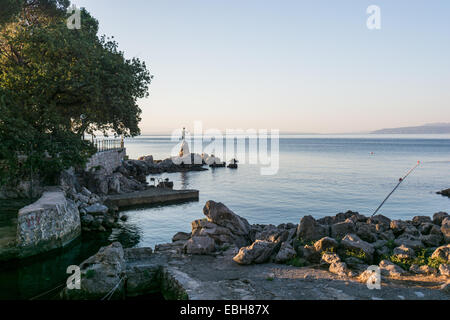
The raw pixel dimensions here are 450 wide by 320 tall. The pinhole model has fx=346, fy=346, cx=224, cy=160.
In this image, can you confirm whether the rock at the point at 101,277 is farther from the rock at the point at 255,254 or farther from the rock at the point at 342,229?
the rock at the point at 342,229

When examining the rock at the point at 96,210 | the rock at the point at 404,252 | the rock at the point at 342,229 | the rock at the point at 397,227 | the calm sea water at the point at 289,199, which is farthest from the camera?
the calm sea water at the point at 289,199

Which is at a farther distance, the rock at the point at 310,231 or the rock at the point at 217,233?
the rock at the point at 217,233

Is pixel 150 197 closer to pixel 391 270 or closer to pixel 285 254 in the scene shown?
pixel 285 254

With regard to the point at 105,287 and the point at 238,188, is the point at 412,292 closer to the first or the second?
the point at 105,287

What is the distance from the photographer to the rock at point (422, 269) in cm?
1181

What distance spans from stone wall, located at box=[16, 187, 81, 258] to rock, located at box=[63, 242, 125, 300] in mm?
6202

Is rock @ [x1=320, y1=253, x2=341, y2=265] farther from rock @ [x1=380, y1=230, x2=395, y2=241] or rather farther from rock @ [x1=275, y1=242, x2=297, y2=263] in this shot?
rock @ [x1=380, y1=230, x2=395, y2=241]

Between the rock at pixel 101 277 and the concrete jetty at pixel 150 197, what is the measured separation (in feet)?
60.0

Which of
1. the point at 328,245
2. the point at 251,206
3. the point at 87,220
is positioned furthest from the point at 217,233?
the point at 251,206

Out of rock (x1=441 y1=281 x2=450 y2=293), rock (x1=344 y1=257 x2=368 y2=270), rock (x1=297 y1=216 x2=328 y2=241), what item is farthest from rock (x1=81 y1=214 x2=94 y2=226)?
rock (x1=441 y1=281 x2=450 y2=293)

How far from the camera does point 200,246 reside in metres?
15.7

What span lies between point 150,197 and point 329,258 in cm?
2538

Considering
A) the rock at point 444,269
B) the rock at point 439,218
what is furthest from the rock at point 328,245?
the rock at point 439,218

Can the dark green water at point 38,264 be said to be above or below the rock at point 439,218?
below
